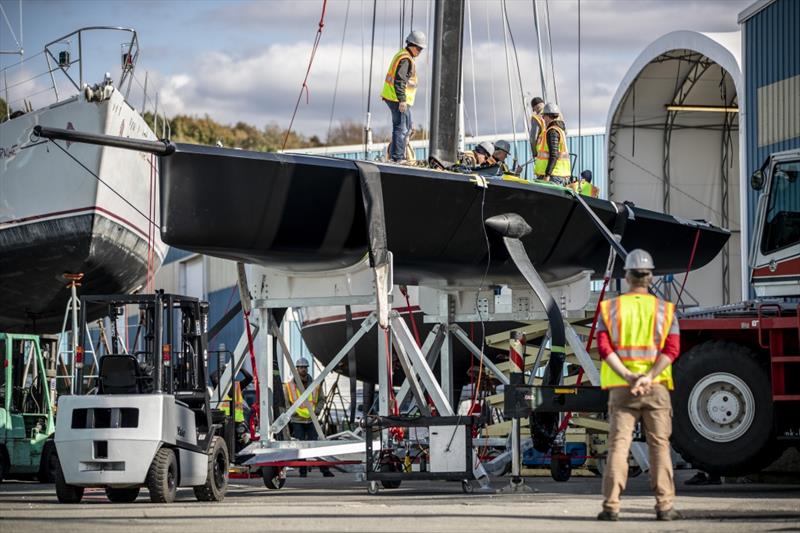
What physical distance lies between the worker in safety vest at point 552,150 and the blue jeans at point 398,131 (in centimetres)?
204

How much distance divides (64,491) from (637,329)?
5.80 m

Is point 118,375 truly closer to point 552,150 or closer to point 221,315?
point 552,150

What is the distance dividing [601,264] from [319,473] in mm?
6328

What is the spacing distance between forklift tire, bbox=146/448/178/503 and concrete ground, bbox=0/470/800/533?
15cm

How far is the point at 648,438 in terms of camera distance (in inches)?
311

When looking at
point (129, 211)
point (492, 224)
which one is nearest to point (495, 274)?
point (492, 224)

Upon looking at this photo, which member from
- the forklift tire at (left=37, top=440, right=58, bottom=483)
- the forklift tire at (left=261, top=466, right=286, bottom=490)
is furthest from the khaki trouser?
the forklift tire at (left=37, top=440, right=58, bottom=483)

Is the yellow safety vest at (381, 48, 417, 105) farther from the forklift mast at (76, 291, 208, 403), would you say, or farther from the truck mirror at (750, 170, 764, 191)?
the truck mirror at (750, 170, 764, 191)


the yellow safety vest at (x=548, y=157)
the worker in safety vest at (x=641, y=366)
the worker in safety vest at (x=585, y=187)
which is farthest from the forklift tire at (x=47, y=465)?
the worker in safety vest at (x=641, y=366)

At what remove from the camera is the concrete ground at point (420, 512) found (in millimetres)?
7523

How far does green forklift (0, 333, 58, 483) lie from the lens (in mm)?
A: 16078

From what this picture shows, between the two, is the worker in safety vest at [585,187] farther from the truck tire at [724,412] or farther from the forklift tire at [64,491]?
the forklift tire at [64,491]

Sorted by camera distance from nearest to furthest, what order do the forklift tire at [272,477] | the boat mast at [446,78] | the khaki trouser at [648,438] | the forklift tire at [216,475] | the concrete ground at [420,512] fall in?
the concrete ground at [420,512] < the khaki trouser at [648,438] < the forklift tire at [216,475] < the forklift tire at [272,477] < the boat mast at [446,78]

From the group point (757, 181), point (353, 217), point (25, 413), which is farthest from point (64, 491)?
point (757, 181)
